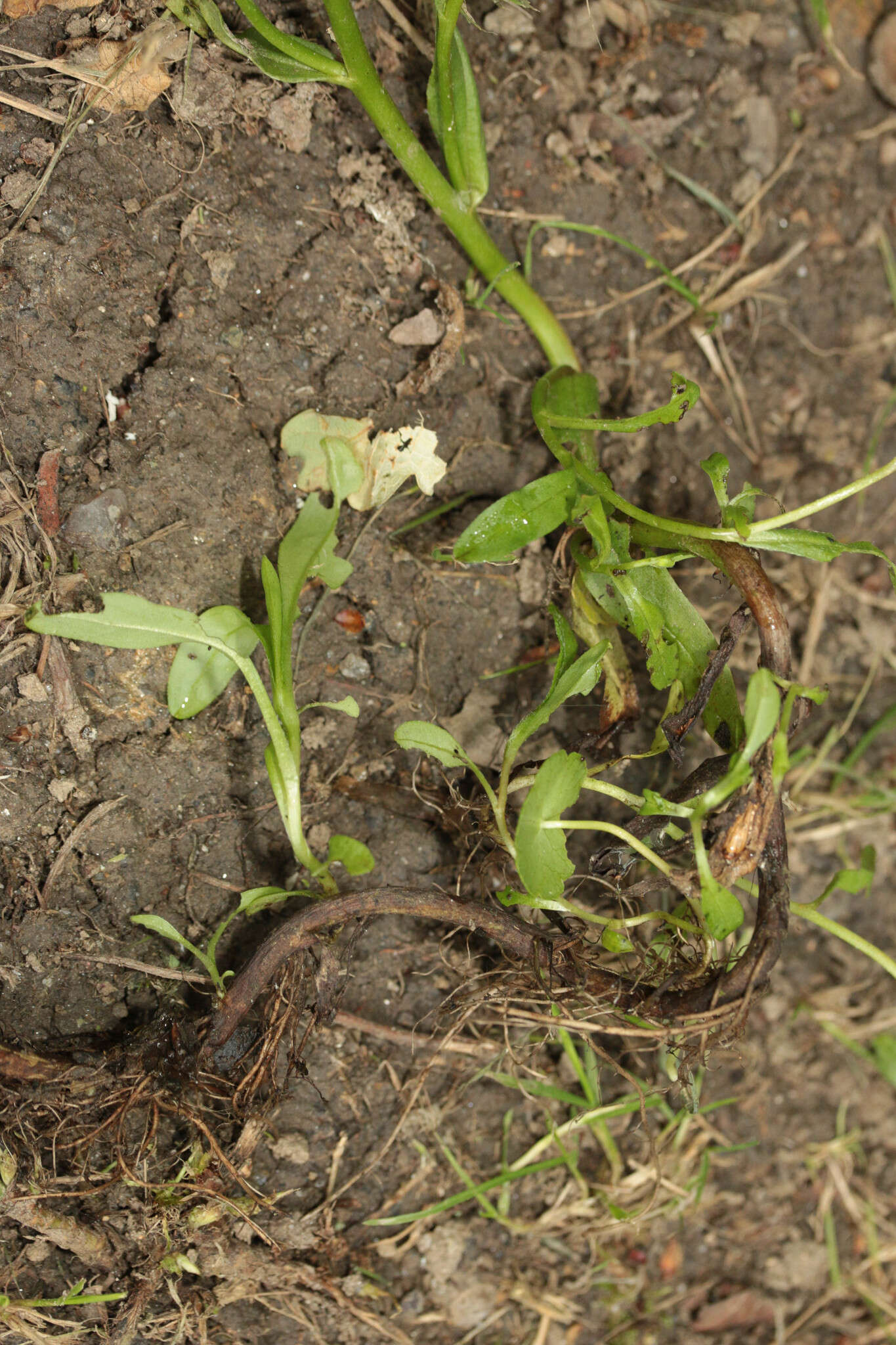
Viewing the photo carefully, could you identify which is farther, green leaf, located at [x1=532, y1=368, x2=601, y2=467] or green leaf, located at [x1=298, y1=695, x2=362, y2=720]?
green leaf, located at [x1=532, y1=368, x2=601, y2=467]

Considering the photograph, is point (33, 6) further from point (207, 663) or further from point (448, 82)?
point (207, 663)

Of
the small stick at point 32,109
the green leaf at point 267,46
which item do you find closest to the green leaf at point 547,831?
the green leaf at point 267,46

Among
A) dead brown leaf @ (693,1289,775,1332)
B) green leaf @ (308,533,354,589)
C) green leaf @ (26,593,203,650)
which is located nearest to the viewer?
green leaf @ (26,593,203,650)

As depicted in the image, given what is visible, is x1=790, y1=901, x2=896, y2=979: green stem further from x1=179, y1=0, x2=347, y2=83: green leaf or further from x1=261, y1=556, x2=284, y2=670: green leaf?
x1=179, y1=0, x2=347, y2=83: green leaf

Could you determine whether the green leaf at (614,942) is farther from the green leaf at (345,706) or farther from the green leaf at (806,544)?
the green leaf at (806,544)

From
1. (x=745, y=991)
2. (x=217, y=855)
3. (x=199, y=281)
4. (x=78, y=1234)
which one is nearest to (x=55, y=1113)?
(x=78, y=1234)

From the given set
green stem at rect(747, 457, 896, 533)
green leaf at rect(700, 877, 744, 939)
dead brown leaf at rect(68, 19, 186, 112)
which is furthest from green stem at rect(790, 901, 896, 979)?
dead brown leaf at rect(68, 19, 186, 112)
